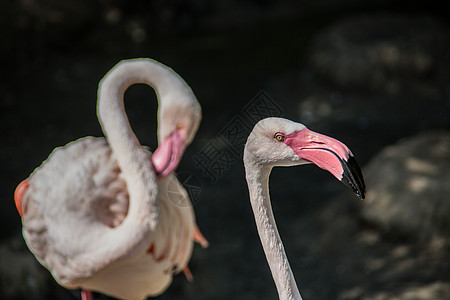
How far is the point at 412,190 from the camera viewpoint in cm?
428

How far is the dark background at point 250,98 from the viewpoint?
423 cm

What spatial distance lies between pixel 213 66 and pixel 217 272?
11.8 ft

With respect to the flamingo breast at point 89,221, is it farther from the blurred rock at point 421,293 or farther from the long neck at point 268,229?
the blurred rock at point 421,293

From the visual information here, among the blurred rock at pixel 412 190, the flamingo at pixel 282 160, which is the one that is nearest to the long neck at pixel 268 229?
the flamingo at pixel 282 160

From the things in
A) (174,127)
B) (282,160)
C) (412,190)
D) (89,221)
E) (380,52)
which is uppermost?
(380,52)

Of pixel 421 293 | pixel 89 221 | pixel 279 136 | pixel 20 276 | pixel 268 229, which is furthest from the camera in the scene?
pixel 20 276

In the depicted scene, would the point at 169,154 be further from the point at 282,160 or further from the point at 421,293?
the point at 421,293

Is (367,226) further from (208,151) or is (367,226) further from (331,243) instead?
(208,151)

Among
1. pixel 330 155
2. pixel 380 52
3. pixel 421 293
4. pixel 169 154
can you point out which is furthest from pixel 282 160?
pixel 380 52

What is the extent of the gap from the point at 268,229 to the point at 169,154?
115 cm

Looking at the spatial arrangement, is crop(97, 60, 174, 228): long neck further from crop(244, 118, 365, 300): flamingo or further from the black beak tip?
the black beak tip

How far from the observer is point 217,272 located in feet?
14.3

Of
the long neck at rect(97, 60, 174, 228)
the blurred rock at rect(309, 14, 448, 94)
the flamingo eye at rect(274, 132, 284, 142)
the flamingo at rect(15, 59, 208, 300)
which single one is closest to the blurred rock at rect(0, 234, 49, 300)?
the flamingo at rect(15, 59, 208, 300)

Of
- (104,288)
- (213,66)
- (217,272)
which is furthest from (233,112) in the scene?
(104,288)
